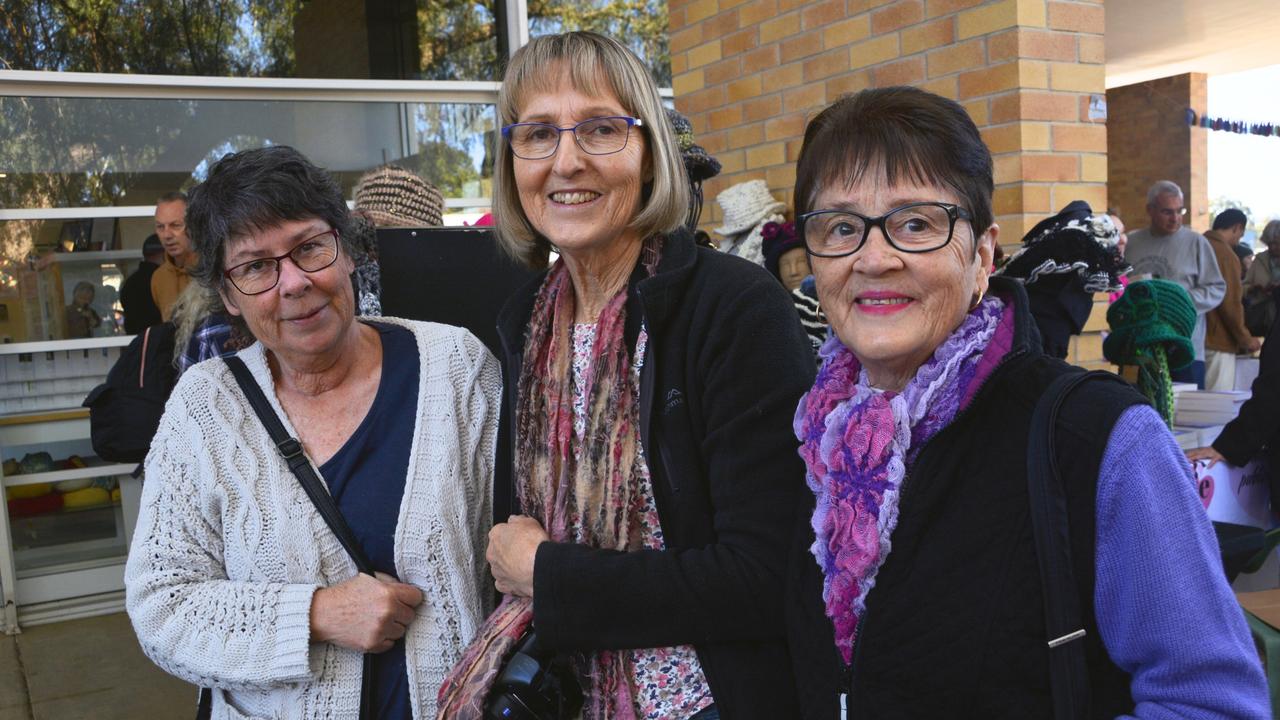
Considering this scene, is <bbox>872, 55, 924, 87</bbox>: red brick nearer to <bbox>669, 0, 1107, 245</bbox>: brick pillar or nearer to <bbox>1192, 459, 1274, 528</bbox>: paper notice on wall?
<bbox>669, 0, 1107, 245</bbox>: brick pillar

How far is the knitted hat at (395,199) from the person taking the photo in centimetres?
307

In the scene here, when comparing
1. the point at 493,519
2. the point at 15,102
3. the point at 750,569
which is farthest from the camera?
the point at 15,102

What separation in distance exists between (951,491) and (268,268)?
1.37 metres

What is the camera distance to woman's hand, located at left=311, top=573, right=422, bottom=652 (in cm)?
180

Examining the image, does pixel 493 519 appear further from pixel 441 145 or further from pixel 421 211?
pixel 441 145

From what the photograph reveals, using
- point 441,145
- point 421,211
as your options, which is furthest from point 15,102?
point 421,211

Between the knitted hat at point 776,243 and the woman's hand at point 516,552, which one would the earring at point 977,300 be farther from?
the knitted hat at point 776,243

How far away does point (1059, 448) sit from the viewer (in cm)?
115

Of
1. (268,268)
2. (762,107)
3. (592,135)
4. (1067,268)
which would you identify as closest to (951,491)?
(592,135)

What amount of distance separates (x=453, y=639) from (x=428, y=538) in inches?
7.9

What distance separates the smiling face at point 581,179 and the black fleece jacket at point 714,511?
0.18 metres

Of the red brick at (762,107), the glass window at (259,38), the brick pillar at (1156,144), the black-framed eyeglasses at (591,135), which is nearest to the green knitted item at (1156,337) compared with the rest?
the red brick at (762,107)

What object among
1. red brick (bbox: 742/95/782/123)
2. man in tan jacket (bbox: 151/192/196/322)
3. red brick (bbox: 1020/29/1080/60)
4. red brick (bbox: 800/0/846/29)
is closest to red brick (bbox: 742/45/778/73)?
red brick (bbox: 742/95/782/123)

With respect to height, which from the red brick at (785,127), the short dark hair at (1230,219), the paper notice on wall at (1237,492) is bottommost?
the paper notice on wall at (1237,492)
